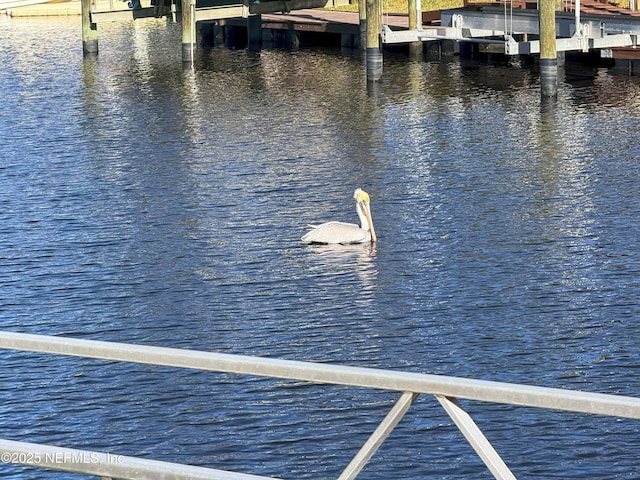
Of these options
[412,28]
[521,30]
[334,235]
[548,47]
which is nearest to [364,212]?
[334,235]

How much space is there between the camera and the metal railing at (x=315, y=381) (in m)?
4.70

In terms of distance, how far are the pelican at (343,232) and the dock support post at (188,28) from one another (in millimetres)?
24604

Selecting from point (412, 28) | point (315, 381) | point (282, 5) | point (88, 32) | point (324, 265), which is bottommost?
point (324, 265)

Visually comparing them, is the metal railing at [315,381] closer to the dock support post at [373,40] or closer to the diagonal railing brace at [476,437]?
the diagonal railing brace at [476,437]

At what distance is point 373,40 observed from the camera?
37125 millimetres

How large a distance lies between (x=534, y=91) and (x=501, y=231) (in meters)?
16.0

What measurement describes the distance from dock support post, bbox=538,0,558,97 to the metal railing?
27672mm

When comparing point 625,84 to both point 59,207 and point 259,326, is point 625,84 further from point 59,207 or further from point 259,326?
point 259,326

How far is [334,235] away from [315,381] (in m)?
15.4

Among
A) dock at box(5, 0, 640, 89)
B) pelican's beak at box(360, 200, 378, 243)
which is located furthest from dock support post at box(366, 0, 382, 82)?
pelican's beak at box(360, 200, 378, 243)

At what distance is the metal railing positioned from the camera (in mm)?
4695

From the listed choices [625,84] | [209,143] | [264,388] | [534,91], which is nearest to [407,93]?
[534,91]

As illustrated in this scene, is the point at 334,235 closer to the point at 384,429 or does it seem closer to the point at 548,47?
the point at 548,47

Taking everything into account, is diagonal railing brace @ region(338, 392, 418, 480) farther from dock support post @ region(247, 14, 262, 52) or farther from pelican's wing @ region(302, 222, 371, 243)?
dock support post @ region(247, 14, 262, 52)
